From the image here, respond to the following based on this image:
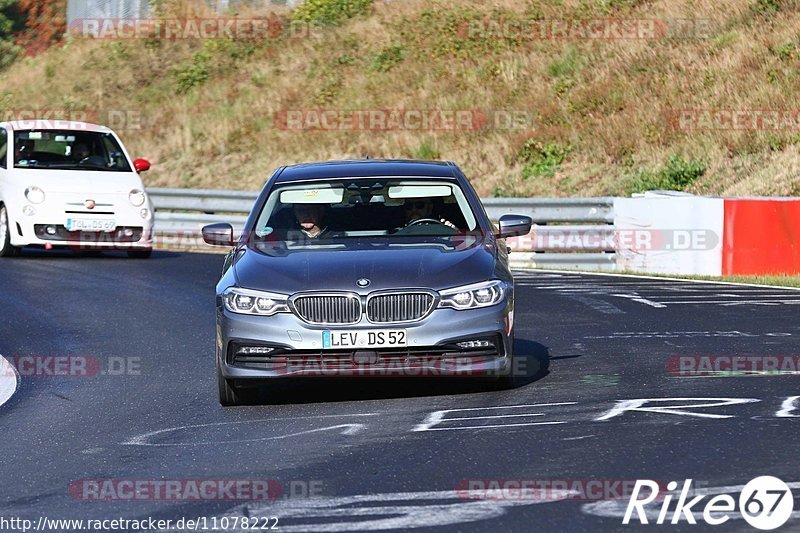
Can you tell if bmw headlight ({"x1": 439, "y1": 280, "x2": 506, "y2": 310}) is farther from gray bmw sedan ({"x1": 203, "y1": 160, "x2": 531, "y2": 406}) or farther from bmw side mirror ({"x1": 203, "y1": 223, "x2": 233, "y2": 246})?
bmw side mirror ({"x1": 203, "y1": 223, "x2": 233, "y2": 246})

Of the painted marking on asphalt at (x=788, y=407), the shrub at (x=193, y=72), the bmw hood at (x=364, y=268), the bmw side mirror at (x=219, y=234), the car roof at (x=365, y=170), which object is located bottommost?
the painted marking on asphalt at (x=788, y=407)

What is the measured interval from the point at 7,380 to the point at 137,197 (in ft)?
33.4

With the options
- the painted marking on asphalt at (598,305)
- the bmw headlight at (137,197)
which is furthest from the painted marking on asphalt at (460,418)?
the bmw headlight at (137,197)

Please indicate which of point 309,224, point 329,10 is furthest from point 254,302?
point 329,10

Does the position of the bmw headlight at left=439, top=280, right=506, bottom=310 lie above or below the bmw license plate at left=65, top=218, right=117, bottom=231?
above

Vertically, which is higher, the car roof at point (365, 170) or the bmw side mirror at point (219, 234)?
the car roof at point (365, 170)

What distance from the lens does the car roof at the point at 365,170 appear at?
425 inches

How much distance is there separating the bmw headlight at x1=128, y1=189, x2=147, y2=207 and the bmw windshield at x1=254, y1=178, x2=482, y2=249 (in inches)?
425

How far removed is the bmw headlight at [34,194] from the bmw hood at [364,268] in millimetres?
11599

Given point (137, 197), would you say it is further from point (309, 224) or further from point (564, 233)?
point (309, 224)

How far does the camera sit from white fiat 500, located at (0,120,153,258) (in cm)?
2088

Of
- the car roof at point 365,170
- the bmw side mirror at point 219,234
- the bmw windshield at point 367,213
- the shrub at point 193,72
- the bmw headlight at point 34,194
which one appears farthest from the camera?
the shrub at point 193,72

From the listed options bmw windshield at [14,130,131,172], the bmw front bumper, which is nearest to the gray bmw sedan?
the bmw front bumper

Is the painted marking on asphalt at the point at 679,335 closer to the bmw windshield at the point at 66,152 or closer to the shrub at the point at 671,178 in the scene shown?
the bmw windshield at the point at 66,152
